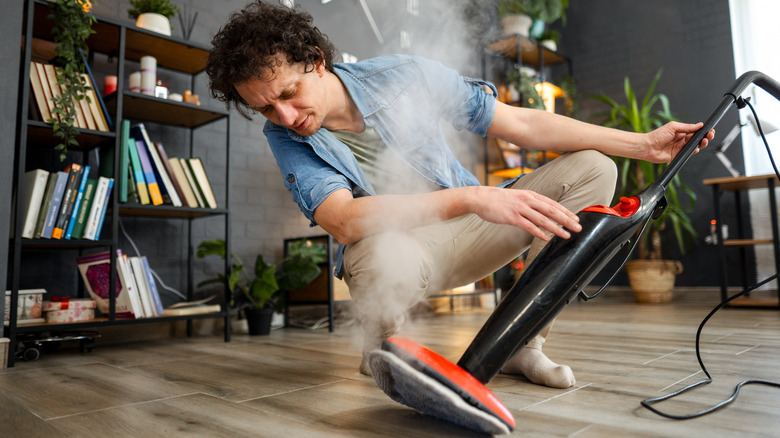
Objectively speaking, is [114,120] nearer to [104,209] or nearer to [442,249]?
[104,209]

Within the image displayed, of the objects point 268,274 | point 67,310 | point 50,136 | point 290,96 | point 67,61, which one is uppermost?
point 67,61

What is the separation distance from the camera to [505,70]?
407 centimetres

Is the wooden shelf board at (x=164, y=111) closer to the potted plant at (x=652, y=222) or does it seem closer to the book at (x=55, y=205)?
the book at (x=55, y=205)

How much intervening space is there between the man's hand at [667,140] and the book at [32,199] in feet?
5.69

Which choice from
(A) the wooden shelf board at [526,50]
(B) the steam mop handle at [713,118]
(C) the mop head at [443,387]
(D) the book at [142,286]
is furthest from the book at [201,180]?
(A) the wooden shelf board at [526,50]

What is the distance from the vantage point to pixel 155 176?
198cm

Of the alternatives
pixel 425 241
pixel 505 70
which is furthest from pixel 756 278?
pixel 425 241

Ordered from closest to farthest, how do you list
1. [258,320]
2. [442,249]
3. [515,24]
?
[442,249] → [258,320] → [515,24]

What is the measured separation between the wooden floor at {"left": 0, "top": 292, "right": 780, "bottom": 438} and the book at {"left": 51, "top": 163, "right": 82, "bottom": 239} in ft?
1.32

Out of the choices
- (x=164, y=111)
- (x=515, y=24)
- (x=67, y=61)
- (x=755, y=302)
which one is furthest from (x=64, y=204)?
(x=755, y=302)

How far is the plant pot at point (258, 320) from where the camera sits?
2193 millimetres

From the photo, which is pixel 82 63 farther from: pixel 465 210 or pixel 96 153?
pixel 465 210

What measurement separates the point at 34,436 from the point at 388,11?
254 centimetres

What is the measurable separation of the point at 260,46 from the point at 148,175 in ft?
3.68
